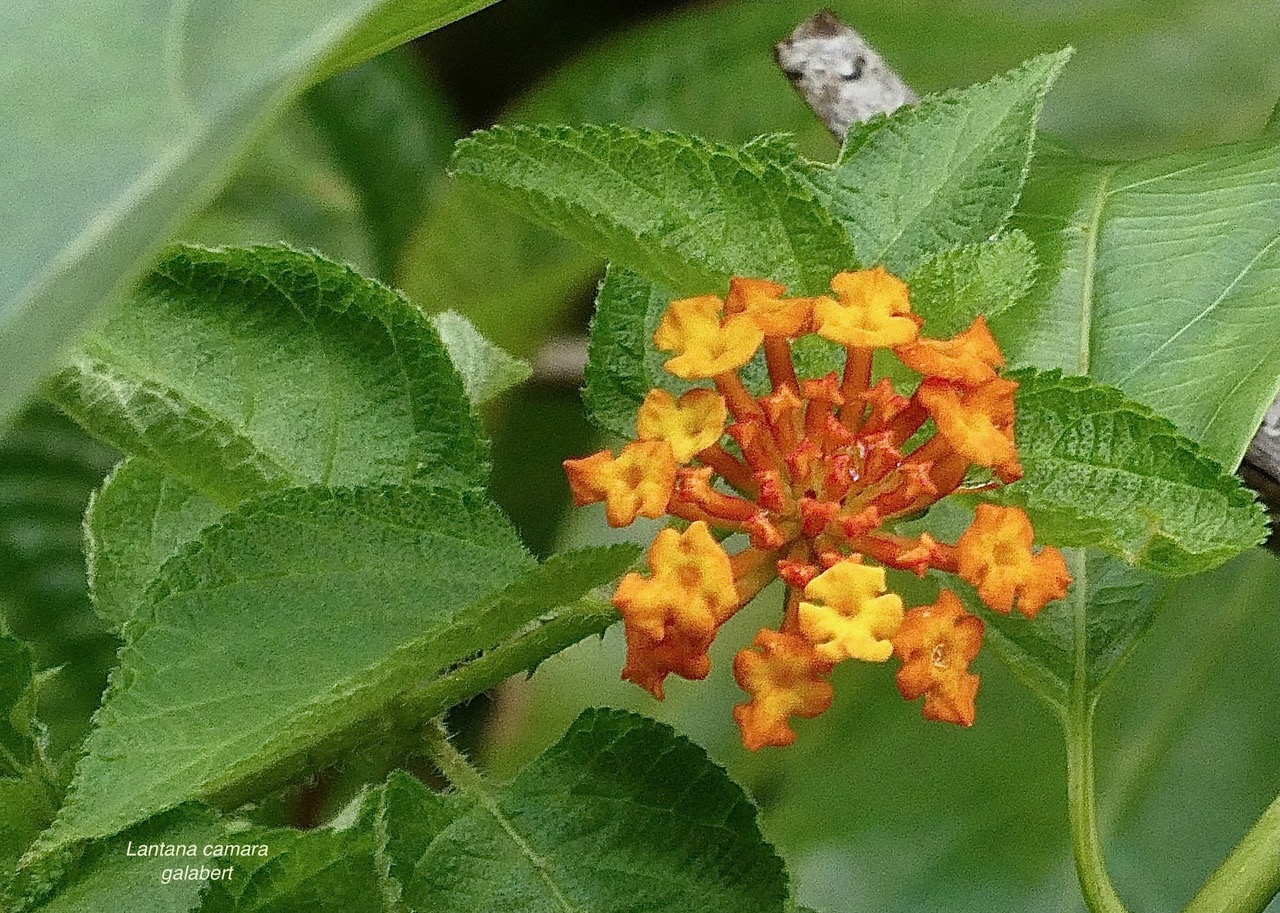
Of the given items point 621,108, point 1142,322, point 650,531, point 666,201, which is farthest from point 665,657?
point 621,108

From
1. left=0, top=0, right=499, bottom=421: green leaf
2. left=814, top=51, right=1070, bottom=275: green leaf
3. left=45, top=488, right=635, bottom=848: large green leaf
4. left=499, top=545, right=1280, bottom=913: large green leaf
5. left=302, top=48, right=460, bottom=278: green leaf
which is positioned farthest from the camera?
left=302, top=48, right=460, bottom=278: green leaf

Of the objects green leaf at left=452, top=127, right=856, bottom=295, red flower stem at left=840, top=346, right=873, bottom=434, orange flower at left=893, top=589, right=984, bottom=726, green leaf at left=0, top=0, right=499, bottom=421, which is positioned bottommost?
orange flower at left=893, top=589, right=984, bottom=726

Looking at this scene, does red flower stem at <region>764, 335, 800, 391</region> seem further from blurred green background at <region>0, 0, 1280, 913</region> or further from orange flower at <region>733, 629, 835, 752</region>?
blurred green background at <region>0, 0, 1280, 913</region>

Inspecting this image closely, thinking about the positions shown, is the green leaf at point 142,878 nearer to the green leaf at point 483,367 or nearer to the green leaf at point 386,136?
the green leaf at point 483,367

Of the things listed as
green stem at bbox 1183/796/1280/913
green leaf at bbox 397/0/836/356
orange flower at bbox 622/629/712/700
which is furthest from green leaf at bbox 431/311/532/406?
green leaf at bbox 397/0/836/356

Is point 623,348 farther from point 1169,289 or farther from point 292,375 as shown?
point 1169,289

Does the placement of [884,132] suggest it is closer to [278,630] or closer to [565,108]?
[278,630]

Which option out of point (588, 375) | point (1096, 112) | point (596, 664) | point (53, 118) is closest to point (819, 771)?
point (596, 664)
